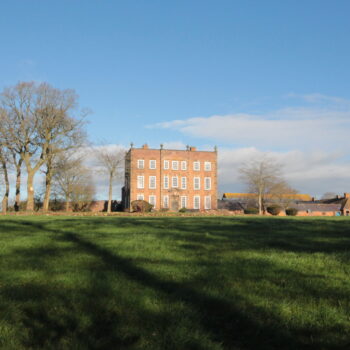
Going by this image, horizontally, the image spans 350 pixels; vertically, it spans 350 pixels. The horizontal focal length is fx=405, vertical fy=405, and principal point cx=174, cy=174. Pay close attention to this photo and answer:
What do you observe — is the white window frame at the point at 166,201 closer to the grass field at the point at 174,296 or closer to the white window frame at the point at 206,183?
the white window frame at the point at 206,183

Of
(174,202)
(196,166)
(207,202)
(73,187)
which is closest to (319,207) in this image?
(207,202)

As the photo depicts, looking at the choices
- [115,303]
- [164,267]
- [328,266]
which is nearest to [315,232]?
[328,266]

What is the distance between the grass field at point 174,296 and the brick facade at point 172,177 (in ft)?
177

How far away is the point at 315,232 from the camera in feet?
37.1

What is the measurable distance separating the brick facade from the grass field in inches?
2122

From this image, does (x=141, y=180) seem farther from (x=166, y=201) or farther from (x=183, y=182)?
(x=183, y=182)

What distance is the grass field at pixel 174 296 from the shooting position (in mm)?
4180

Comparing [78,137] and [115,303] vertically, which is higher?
[78,137]

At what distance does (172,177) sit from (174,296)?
58400 mm

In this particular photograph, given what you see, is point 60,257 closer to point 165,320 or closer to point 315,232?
point 165,320

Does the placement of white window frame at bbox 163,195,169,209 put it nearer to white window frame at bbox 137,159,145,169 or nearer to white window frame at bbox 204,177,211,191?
white window frame at bbox 137,159,145,169

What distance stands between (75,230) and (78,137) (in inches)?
1236

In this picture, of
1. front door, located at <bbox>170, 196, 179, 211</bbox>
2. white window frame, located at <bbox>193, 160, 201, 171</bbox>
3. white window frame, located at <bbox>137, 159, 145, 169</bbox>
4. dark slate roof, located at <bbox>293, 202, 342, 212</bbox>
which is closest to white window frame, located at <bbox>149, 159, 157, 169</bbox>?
white window frame, located at <bbox>137, 159, 145, 169</bbox>

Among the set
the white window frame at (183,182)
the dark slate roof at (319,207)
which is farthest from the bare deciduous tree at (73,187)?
the dark slate roof at (319,207)
